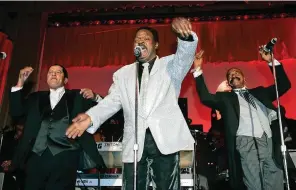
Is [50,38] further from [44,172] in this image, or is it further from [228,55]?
[44,172]

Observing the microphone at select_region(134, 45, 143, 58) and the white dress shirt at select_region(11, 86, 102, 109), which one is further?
the white dress shirt at select_region(11, 86, 102, 109)

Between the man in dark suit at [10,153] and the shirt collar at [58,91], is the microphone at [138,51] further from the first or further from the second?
the man in dark suit at [10,153]

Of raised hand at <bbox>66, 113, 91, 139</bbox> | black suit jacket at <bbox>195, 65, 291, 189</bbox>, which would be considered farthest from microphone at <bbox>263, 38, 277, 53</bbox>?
raised hand at <bbox>66, 113, 91, 139</bbox>

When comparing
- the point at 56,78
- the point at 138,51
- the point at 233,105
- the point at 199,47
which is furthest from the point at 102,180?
the point at 199,47

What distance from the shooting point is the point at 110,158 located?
12.5 feet

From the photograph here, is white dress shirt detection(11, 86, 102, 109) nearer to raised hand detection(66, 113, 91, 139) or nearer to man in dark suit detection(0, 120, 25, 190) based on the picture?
raised hand detection(66, 113, 91, 139)

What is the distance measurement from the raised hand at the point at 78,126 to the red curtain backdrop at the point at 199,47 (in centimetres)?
453

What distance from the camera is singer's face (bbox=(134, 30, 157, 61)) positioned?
231 centimetres

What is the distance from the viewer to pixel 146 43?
2.35 metres


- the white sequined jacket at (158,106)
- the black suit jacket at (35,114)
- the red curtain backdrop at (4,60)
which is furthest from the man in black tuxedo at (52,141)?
the red curtain backdrop at (4,60)

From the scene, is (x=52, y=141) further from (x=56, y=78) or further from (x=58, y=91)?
(x=56, y=78)

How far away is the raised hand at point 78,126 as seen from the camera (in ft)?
6.35

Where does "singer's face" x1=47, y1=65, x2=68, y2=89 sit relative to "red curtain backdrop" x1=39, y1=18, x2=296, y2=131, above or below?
below

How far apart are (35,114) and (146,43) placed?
1.25m
